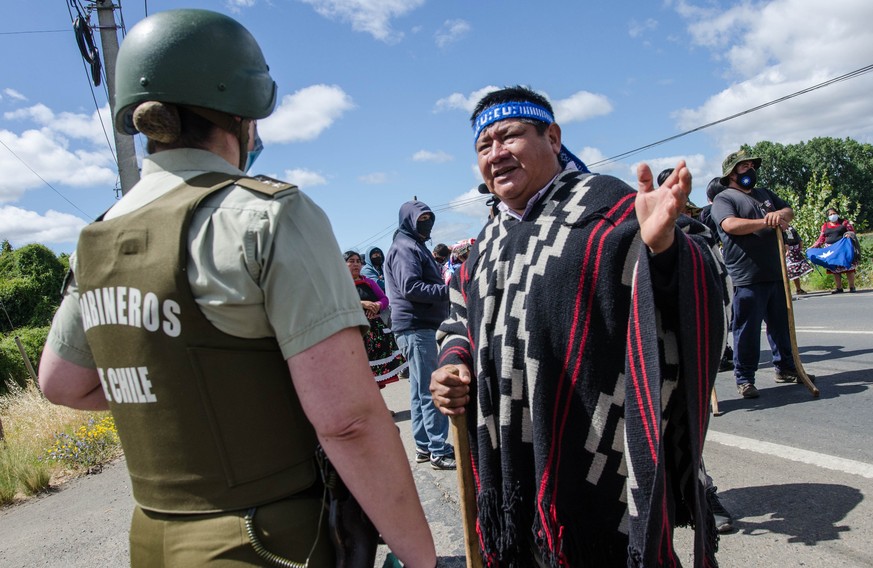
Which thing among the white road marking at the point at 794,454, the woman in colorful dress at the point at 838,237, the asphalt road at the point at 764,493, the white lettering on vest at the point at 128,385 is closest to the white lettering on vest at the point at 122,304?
the white lettering on vest at the point at 128,385

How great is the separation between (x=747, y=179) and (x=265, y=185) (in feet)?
17.9

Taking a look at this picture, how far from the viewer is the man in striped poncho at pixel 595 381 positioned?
69.7 inches

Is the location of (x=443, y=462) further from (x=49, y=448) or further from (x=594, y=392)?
(x=49, y=448)

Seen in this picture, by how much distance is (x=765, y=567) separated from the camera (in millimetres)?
2801

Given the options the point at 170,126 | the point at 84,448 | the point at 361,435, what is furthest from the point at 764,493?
the point at 84,448

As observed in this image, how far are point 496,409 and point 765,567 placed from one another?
5.47 ft

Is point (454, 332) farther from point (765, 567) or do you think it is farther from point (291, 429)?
point (765, 567)

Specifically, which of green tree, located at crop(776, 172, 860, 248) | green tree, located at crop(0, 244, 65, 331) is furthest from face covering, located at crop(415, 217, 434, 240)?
green tree, located at crop(776, 172, 860, 248)

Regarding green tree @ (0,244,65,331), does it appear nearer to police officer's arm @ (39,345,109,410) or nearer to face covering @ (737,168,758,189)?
face covering @ (737,168,758,189)

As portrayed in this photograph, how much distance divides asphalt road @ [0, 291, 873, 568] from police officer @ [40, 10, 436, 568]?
232cm

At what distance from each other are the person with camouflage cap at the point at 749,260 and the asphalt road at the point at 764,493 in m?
0.45

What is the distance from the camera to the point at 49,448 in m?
7.34

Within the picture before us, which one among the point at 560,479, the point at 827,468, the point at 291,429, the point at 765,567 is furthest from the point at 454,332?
the point at 827,468

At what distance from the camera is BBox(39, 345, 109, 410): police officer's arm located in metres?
1.56
